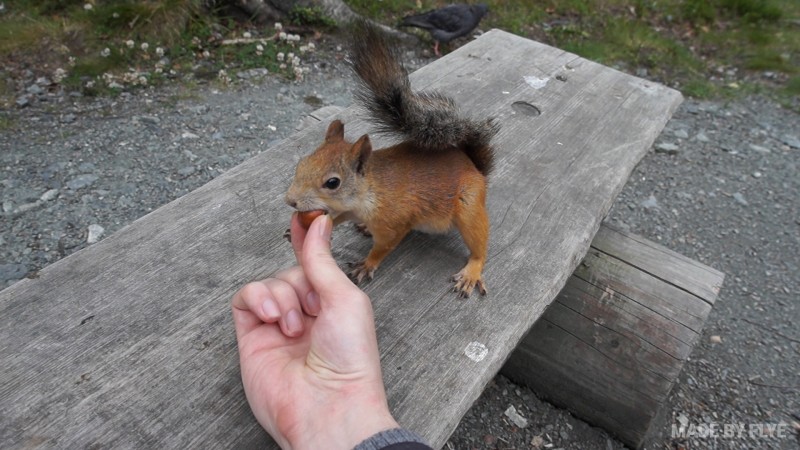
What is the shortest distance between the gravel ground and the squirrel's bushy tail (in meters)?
1.18

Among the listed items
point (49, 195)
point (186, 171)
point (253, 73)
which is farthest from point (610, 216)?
point (49, 195)

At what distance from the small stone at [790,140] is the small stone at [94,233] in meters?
4.38

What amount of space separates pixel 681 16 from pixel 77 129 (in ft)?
16.9

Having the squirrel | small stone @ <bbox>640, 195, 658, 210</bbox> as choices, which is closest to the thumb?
the squirrel

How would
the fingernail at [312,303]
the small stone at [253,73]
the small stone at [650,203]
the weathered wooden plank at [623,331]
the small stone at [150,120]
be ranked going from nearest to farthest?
the fingernail at [312,303]
the weathered wooden plank at [623,331]
the small stone at [150,120]
the small stone at [650,203]
the small stone at [253,73]

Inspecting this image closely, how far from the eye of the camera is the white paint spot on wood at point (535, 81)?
7.67 ft

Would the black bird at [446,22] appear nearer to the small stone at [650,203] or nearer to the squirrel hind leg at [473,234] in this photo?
the small stone at [650,203]

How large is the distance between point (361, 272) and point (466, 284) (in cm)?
27

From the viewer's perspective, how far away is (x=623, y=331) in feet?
6.20

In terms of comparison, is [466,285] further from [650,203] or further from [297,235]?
[650,203]

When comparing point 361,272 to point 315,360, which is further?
point 361,272

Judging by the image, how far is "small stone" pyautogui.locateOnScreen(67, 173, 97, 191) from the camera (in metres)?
2.72

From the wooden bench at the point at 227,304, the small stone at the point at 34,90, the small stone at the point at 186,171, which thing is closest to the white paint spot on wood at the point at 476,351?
the wooden bench at the point at 227,304

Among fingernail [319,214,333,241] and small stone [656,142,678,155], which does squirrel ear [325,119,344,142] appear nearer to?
fingernail [319,214,333,241]
